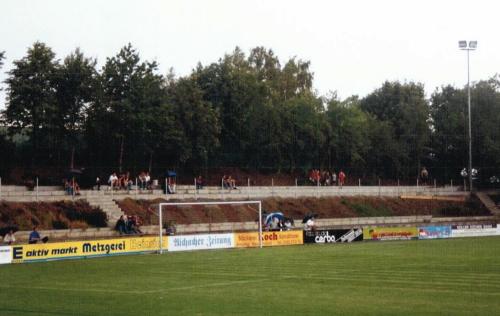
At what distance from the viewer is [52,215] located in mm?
54781

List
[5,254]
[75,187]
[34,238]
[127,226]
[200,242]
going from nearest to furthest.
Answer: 1. [5,254]
2. [34,238]
3. [200,242]
4. [127,226]
5. [75,187]

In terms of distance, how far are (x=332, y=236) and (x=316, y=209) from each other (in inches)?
674

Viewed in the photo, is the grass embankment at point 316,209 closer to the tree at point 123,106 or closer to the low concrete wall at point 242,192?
the low concrete wall at point 242,192

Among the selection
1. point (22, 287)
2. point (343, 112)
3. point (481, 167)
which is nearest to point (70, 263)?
point (22, 287)

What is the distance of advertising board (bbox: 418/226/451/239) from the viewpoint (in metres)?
61.3

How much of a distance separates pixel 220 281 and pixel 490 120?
7793cm

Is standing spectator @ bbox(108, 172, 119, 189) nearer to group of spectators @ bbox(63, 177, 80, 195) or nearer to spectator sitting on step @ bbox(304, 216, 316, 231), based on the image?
group of spectators @ bbox(63, 177, 80, 195)

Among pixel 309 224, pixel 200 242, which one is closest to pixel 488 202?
pixel 309 224

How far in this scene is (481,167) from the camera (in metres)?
98.2

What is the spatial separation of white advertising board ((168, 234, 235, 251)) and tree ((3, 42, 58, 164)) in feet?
68.2

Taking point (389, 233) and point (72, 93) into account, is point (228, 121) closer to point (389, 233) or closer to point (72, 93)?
point (72, 93)

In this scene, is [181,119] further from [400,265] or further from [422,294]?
[422,294]

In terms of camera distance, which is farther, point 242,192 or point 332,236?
point 242,192

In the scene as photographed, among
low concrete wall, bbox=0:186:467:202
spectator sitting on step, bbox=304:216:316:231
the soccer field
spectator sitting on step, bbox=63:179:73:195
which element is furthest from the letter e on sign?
spectator sitting on step, bbox=304:216:316:231
